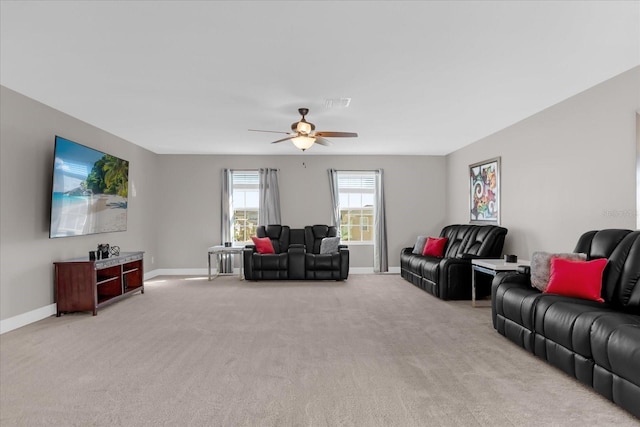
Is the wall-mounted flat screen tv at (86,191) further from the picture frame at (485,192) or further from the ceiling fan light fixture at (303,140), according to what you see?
the picture frame at (485,192)

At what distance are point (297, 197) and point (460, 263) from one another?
4.11 m

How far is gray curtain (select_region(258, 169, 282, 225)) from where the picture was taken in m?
8.62

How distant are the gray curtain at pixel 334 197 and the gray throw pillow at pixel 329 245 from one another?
3.04 ft

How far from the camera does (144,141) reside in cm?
715

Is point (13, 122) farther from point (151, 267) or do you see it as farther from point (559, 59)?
point (559, 59)

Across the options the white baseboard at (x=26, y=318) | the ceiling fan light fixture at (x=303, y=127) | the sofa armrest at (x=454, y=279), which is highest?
the ceiling fan light fixture at (x=303, y=127)

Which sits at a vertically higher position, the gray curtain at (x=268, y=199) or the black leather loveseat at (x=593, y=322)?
the gray curtain at (x=268, y=199)

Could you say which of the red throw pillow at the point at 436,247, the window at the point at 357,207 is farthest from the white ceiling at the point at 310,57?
the window at the point at 357,207

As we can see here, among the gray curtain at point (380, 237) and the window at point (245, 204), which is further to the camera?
the window at point (245, 204)

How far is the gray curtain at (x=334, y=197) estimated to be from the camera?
28.6 feet

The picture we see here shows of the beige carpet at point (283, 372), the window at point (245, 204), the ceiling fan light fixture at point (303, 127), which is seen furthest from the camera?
the window at point (245, 204)

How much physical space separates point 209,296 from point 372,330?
3025mm

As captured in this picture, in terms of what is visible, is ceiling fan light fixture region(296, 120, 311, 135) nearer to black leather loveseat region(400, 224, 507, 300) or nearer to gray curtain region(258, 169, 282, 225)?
black leather loveseat region(400, 224, 507, 300)

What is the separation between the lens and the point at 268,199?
862 centimetres
